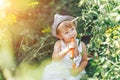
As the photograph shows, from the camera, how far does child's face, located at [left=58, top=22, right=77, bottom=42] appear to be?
12.5ft

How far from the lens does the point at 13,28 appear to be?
4.62m

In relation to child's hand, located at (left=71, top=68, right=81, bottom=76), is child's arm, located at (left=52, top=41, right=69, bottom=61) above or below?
above

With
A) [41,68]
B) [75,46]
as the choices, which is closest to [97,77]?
[75,46]

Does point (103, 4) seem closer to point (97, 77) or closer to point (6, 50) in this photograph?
point (97, 77)

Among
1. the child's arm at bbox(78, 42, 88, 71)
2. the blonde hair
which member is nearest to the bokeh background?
the child's arm at bbox(78, 42, 88, 71)

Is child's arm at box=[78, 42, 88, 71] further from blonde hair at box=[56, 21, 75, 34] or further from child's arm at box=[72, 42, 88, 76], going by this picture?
blonde hair at box=[56, 21, 75, 34]

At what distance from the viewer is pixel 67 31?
12.5 feet

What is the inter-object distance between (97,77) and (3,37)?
1439mm

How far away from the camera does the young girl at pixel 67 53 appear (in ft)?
12.5

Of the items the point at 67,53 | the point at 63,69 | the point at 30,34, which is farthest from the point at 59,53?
the point at 30,34

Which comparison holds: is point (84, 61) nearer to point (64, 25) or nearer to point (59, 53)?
point (59, 53)

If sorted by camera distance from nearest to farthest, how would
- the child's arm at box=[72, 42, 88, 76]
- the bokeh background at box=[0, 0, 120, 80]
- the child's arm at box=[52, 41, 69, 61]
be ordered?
the child's arm at box=[52, 41, 69, 61], the child's arm at box=[72, 42, 88, 76], the bokeh background at box=[0, 0, 120, 80]

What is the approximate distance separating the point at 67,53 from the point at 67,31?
0.22m

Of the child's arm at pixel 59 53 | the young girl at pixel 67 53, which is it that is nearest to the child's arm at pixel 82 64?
the young girl at pixel 67 53
